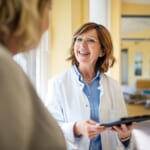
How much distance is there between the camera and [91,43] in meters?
1.77

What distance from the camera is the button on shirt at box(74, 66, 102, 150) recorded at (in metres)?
1.64

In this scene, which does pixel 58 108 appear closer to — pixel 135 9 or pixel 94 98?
pixel 94 98

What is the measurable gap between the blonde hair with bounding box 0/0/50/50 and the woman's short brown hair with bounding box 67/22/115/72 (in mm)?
1160

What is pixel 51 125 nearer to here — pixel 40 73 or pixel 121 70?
pixel 40 73

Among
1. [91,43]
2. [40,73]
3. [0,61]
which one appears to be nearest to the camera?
[0,61]

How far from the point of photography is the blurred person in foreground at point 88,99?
1.61 meters

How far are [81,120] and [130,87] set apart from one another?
126 cm

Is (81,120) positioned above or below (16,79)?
below

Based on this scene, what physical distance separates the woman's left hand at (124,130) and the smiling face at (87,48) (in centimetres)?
43

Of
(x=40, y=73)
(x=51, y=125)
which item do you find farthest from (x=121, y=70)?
(x=51, y=125)

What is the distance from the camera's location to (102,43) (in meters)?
1.81

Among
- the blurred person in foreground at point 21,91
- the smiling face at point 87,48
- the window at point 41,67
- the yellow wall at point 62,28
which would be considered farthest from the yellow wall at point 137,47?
the blurred person in foreground at point 21,91

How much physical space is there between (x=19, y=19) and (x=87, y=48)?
1160 mm

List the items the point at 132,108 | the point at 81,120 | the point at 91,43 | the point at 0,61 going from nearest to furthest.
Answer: the point at 0,61
the point at 81,120
the point at 91,43
the point at 132,108
